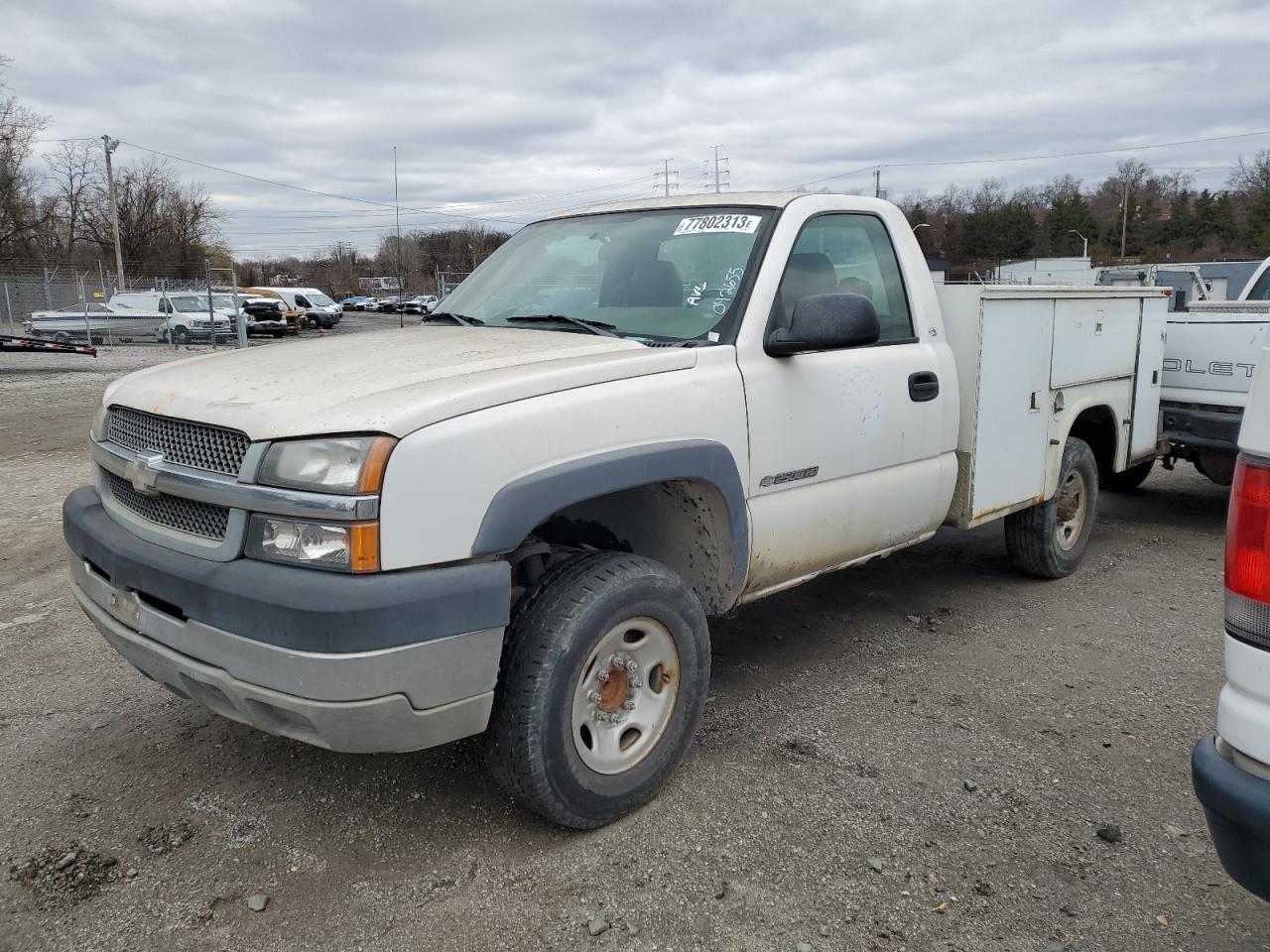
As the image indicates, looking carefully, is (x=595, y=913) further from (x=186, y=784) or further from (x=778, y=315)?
(x=778, y=315)

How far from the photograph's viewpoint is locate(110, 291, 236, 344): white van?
30453 mm

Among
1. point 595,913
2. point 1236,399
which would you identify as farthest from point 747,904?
point 1236,399

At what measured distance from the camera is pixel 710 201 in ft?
13.6

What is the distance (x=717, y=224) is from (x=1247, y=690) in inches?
103

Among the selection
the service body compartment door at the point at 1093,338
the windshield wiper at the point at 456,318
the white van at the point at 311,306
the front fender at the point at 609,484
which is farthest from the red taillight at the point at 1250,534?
the white van at the point at 311,306

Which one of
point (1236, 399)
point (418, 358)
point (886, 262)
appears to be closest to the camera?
point (418, 358)

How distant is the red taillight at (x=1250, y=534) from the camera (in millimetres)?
1948

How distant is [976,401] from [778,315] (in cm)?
136

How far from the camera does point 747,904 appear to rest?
274 cm

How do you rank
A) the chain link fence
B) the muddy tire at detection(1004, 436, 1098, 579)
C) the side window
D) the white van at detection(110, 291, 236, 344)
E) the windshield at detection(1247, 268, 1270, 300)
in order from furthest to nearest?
the white van at detection(110, 291, 236, 344) → the chain link fence → the windshield at detection(1247, 268, 1270, 300) → the muddy tire at detection(1004, 436, 1098, 579) → the side window

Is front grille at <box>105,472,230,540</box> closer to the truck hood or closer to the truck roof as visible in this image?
the truck hood

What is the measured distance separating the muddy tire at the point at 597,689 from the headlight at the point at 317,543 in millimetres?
592

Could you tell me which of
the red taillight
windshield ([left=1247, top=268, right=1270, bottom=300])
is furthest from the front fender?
windshield ([left=1247, top=268, right=1270, bottom=300])

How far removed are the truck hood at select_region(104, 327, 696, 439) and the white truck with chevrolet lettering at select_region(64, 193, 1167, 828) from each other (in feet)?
0.04
